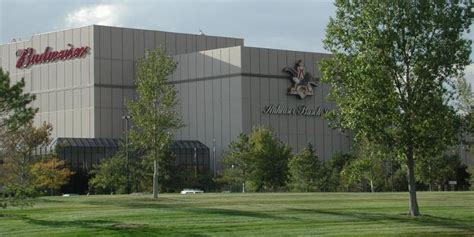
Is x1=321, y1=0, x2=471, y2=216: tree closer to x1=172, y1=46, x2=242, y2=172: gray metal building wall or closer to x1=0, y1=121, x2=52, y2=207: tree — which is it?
x1=0, y1=121, x2=52, y2=207: tree

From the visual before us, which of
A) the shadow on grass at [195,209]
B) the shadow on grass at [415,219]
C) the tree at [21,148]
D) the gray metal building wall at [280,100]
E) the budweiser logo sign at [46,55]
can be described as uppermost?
the budweiser logo sign at [46,55]

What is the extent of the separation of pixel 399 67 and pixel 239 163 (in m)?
50.5

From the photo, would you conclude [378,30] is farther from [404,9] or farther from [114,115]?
[114,115]

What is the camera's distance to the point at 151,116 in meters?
49.8

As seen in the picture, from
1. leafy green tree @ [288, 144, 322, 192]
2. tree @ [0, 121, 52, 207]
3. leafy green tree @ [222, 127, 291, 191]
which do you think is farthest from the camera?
leafy green tree @ [222, 127, 291, 191]

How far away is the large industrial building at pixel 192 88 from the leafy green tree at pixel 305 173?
28783mm

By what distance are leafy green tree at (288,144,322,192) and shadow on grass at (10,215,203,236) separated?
40719mm

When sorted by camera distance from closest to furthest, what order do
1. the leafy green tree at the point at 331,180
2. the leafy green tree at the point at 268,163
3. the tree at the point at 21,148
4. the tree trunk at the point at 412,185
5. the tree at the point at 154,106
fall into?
the tree trunk at the point at 412,185 → the tree at the point at 154,106 → the tree at the point at 21,148 → the leafy green tree at the point at 331,180 → the leafy green tree at the point at 268,163

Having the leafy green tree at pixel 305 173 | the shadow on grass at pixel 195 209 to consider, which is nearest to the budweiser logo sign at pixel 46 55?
the leafy green tree at pixel 305 173

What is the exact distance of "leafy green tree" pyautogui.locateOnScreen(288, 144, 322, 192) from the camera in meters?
71.9

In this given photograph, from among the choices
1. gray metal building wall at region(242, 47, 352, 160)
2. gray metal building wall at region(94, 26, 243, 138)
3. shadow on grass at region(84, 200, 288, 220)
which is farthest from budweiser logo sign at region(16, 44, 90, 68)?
shadow on grass at region(84, 200, 288, 220)

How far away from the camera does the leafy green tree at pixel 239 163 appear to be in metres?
81.3

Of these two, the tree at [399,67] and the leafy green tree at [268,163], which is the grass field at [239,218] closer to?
the tree at [399,67]

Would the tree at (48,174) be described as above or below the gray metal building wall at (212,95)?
below
